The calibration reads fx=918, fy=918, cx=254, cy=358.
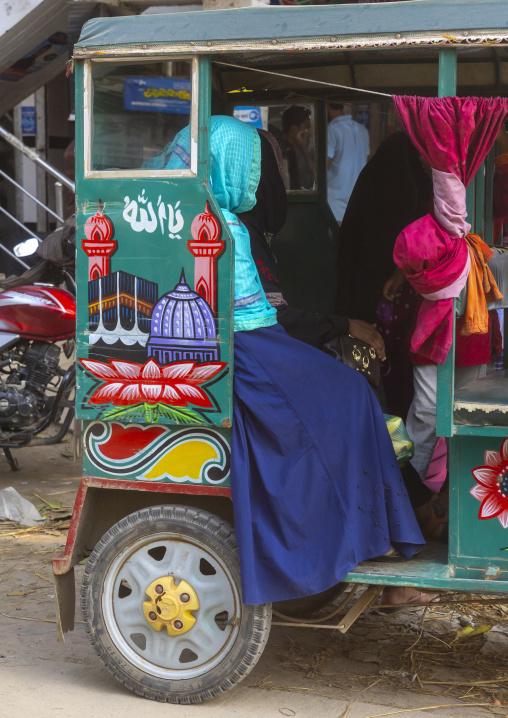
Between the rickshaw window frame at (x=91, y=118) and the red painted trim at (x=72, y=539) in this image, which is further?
the red painted trim at (x=72, y=539)

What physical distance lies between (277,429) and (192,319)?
1.45ft

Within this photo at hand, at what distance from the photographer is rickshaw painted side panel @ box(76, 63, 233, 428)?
9.49ft

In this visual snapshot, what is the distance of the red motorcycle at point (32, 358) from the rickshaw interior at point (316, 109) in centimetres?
196

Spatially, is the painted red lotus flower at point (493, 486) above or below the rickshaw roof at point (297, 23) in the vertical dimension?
below

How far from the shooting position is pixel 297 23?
109 inches

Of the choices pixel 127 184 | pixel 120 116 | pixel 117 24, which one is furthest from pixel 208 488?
pixel 117 24

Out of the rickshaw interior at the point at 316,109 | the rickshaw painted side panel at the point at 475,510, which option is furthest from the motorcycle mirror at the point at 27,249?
the rickshaw painted side panel at the point at 475,510

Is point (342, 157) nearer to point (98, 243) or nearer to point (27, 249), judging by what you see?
point (27, 249)

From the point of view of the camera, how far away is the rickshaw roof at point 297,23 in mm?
2658

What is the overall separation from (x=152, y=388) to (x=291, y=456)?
50cm

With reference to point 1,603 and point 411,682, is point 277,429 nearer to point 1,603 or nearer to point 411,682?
point 411,682

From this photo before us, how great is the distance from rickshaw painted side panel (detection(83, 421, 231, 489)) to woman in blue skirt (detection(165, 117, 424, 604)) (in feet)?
0.33

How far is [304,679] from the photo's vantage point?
3.36 meters

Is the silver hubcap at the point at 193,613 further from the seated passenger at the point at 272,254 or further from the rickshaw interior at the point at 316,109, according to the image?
the seated passenger at the point at 272,254
